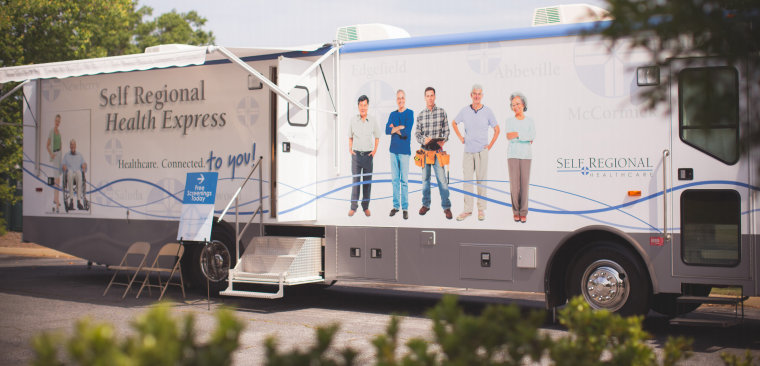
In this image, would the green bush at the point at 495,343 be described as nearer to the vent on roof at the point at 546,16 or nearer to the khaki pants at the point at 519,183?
the khaki pants at the point at 519,183

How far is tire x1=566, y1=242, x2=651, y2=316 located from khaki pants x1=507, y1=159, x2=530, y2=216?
81 cm

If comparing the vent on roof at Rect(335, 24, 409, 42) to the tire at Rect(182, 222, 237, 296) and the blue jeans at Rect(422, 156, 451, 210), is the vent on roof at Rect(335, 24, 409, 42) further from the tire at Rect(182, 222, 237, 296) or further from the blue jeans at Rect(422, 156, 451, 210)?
the tire at Rect(182, 222, 237, 296)

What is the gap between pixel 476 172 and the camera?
9.25 m

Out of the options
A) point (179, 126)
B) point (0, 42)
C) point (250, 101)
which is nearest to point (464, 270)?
point (250, 101)

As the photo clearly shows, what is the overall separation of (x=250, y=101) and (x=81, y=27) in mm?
10453

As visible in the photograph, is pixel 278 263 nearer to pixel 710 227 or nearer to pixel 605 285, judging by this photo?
pixel 605 285

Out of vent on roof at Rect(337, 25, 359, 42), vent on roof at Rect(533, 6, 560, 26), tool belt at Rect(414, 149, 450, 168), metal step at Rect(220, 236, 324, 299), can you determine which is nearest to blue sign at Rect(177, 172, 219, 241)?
metal step at Rect(220, 236, 324, 299)

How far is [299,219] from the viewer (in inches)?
398

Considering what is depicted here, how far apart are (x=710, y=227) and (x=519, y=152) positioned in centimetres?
212

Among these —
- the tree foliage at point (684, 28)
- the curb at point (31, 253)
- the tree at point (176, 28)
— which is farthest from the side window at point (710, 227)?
the tree at point (176, 28)

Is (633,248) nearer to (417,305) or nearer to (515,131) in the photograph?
(515,131)

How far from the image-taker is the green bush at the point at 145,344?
2285 millimetres

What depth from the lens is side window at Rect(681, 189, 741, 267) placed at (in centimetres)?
792

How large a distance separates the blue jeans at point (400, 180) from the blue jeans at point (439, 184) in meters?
0.22
